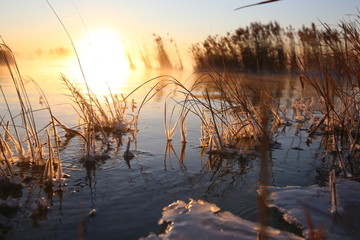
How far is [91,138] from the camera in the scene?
2572 millimetres

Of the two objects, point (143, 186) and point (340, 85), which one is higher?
point (340, 85)

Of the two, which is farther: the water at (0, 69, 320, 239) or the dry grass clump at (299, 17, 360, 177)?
the dry grass clump at (299, 17, 360, 177)

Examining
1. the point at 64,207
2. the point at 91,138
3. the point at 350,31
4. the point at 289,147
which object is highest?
the point at 350,31

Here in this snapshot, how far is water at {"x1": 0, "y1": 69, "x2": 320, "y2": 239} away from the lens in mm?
1496

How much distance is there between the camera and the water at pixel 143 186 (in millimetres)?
1496

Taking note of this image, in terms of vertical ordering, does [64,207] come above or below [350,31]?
below

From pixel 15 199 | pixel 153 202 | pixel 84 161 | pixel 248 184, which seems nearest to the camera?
pixel 15 199

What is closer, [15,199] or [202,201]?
[15,199]

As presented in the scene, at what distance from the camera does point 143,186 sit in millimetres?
1998

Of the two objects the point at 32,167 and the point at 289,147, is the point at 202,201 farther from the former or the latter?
the point at 289,147

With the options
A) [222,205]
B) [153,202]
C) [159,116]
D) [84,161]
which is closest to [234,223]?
[222,205]

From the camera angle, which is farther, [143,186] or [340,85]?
[340,85]

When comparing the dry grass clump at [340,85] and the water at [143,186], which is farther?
the dry grass clump at [340,85]

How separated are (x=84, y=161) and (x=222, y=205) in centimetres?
117
